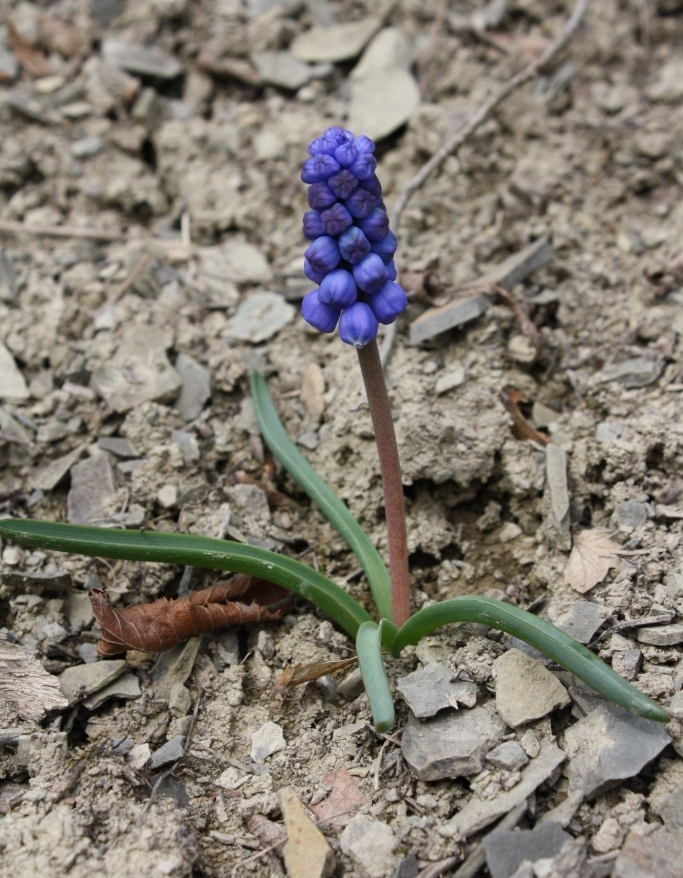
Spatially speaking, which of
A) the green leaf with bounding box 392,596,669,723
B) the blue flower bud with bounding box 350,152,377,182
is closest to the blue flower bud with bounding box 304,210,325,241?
the blue flower bud with bounding box 350,152,377,182

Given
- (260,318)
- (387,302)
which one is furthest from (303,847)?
(260,318)

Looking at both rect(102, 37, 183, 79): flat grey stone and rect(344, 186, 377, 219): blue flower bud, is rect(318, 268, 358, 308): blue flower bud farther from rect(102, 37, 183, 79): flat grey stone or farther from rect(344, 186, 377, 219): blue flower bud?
rect(102, 37, 183, 79): flat grey stone

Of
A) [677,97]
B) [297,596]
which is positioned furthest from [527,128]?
[297,596]

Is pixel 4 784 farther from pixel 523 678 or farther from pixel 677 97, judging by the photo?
pixel 677 97

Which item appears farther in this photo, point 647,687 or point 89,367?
point 89,367

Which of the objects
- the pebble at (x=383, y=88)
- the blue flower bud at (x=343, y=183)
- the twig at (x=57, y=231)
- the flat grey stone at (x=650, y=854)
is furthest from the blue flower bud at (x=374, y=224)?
the twig at (x=57, y=231)

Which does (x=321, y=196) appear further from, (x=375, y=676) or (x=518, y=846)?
(x=518, y=846)
